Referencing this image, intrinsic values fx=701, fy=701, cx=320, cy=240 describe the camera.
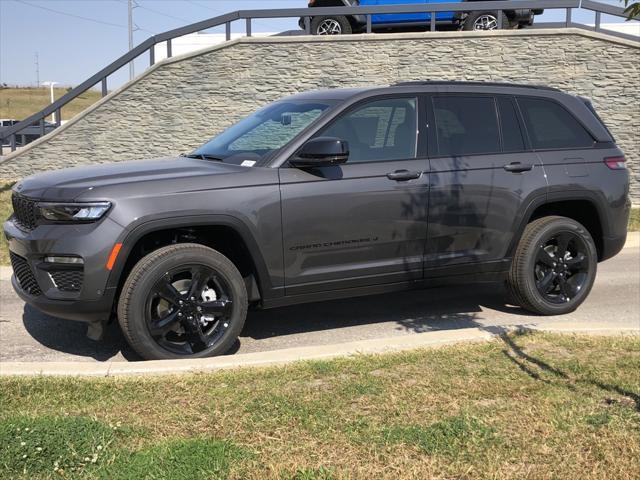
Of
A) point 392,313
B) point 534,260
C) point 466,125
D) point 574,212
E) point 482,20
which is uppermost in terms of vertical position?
point 482,20

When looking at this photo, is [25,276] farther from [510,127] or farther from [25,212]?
[510,127]

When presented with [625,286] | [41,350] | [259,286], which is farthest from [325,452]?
[625,286]

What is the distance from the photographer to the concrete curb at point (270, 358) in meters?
4.36

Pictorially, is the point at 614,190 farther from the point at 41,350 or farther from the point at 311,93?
the point at 41,350

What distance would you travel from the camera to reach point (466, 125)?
5809mm

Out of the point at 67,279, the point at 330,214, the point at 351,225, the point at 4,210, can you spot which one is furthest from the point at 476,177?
the point at 4,210

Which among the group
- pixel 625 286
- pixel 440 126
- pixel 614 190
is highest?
pixel 440 126

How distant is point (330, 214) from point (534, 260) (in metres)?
2.04

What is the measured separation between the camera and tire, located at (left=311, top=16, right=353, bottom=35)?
1714 cm

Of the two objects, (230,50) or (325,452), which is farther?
(230,50)

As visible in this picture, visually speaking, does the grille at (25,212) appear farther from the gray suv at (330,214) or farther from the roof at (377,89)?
the roof at (377,89)

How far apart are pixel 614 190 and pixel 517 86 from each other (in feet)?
4.17

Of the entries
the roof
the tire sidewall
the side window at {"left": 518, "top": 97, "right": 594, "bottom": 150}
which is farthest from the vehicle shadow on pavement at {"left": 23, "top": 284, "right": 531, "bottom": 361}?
the roof

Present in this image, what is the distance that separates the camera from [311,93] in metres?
5.98
